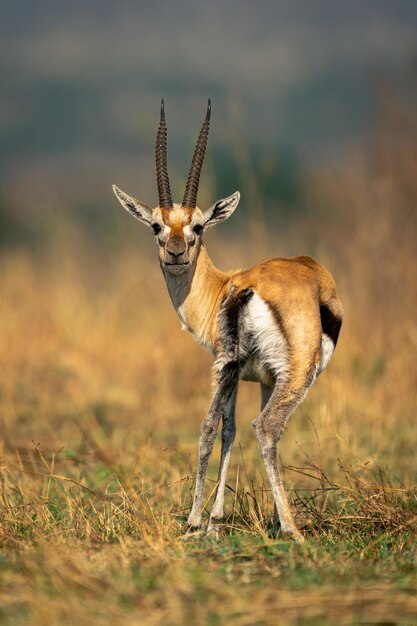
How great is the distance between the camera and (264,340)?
5.43m

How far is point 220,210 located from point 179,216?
0.40 metres

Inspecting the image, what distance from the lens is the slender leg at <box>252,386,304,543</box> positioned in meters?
5.15

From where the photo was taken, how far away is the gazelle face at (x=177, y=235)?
6.40m

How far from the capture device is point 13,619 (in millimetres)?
3887

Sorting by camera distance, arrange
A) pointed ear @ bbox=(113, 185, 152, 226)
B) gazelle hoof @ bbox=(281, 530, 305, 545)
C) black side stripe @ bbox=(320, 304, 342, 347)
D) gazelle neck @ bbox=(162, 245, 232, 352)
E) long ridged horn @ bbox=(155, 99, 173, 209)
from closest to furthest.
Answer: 1. gazelle hoof @ bbox=(281, 530, 305, 545)
2. black side stripe @ bbox=(320, 304, 342, 347)
3. gazelle neck @ bbox=(162, 245, 232, 352)
4. long ridged horn @ bbox=(155, 99, 173, 209)
5. pointed ear @ bbox=(113, 185, 152, 226)

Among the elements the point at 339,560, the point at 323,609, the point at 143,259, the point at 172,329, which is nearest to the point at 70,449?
the point at 172,329

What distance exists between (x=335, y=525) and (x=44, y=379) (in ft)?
19.3

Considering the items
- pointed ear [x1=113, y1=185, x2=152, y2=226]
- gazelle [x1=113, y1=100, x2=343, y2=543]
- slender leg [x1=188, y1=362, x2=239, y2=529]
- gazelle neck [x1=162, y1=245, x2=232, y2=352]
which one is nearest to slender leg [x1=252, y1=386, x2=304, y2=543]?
gazelle [x1=113, y1=100, x2=343, y2=543]

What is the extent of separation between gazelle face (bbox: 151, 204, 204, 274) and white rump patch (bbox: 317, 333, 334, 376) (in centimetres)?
120

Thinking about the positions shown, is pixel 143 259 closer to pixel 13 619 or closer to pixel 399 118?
pixel 399 118

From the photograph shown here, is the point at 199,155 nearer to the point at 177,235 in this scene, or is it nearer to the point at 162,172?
the point at 162,172

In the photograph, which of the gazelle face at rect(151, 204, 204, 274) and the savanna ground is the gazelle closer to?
the savanna ground

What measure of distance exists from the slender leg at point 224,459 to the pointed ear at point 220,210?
4.52 ft

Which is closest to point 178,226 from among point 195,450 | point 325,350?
point 325,350
